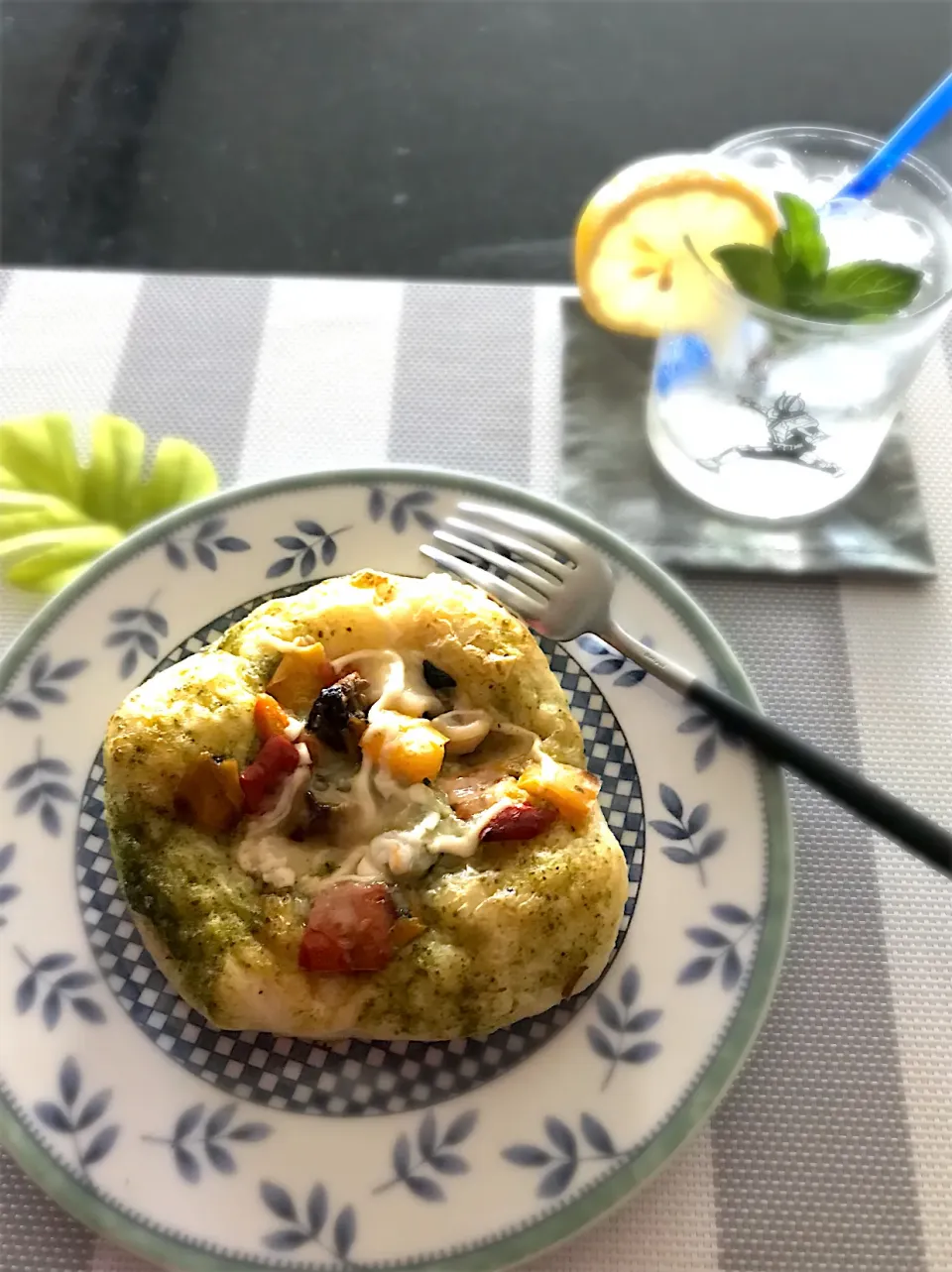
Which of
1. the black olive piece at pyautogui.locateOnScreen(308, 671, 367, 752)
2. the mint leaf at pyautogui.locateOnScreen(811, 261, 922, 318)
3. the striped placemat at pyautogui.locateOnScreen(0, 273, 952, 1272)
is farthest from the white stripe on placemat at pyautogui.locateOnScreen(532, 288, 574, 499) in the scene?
the black olive piece at pyautogui.locateOnScreen(308, 671, 367, 752)

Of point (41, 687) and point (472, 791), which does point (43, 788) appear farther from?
point (472, 791)

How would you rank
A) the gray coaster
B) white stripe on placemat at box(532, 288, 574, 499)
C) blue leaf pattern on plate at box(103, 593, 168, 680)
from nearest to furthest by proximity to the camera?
blue leaf pattern on plate at box(103, 593, 168, 680), the gray coaster, white stripe on placemat at box(532, 288, 574, 499)

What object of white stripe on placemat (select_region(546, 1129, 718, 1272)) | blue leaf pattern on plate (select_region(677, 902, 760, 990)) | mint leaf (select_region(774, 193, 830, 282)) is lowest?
white stripe on placemat (select_region(546, 1129, 718, 1272))

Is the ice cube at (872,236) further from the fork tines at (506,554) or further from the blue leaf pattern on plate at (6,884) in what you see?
the blue leaf pattern on plate at (6,884)

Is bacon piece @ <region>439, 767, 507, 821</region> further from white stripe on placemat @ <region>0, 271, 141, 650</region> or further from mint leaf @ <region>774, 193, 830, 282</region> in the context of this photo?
white stripe on placemat @ <region>0, 271, 141, 650</region>

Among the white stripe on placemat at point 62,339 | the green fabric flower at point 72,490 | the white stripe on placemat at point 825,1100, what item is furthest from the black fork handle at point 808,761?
the white stripe on placemat at point 62,339

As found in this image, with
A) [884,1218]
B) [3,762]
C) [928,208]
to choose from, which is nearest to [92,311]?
[3,762]
